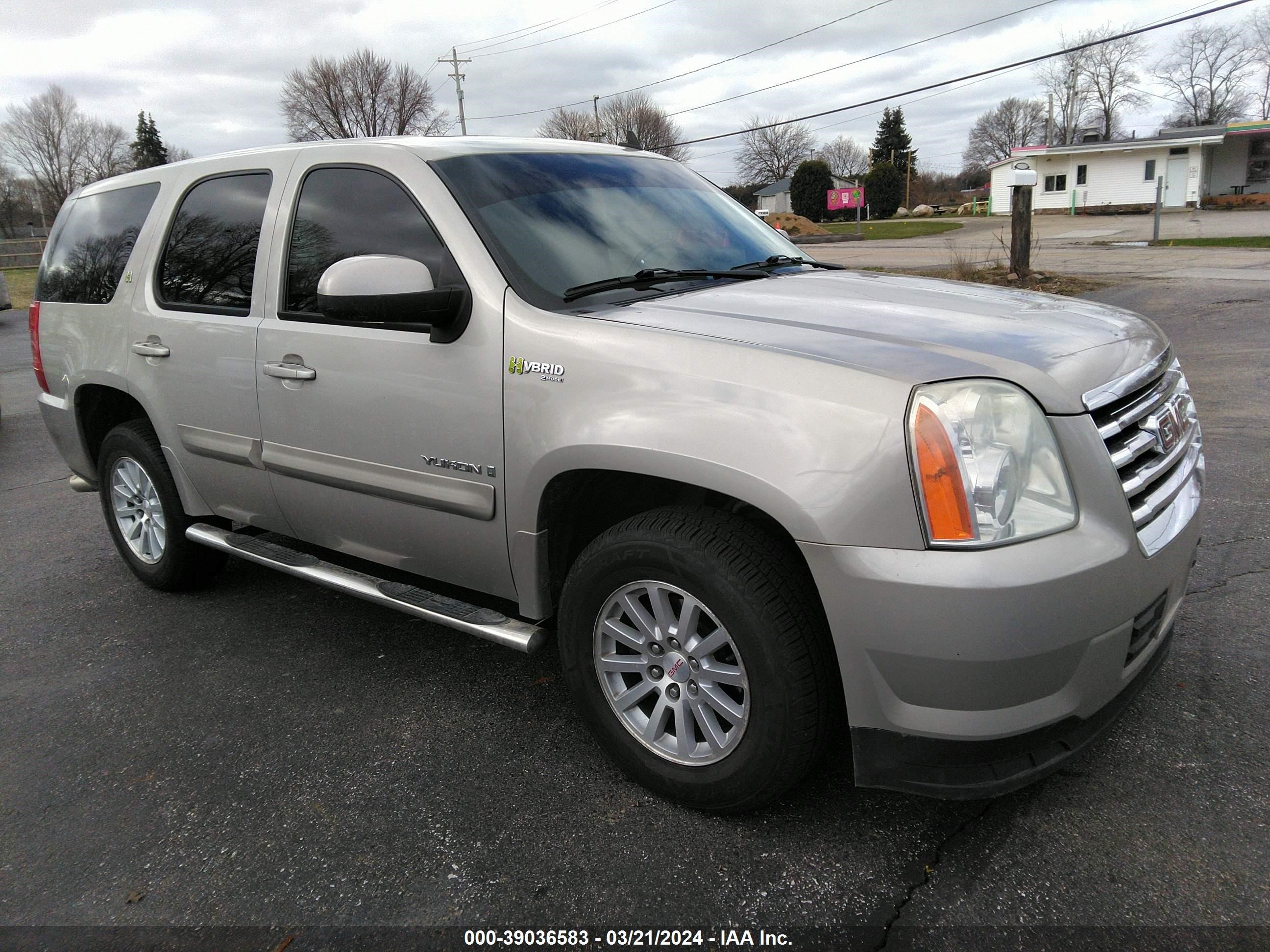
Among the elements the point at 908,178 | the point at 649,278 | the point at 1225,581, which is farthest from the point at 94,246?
the point at 908,178

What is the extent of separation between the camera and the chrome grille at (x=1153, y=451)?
231 centimetres

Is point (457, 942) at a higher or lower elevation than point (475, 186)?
lower

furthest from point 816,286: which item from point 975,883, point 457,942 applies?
point 457,942

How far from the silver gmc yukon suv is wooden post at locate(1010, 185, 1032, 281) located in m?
11.9

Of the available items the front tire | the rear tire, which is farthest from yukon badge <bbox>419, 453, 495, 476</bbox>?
the rear tire

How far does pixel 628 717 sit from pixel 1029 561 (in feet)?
4.04

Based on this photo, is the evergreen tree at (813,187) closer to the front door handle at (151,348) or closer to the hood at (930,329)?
the front door handle at (151,348)

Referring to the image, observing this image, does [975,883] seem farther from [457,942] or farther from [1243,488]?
[1243,488]

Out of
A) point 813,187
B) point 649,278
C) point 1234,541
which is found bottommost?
point 1234,541

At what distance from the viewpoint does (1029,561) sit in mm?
2064

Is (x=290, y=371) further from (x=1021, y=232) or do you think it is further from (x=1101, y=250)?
(x=1101, y=250)

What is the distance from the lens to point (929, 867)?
2.38 metres

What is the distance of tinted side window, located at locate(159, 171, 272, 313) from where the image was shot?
3631 millimetres

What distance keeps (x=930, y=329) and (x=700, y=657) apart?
1101mm
